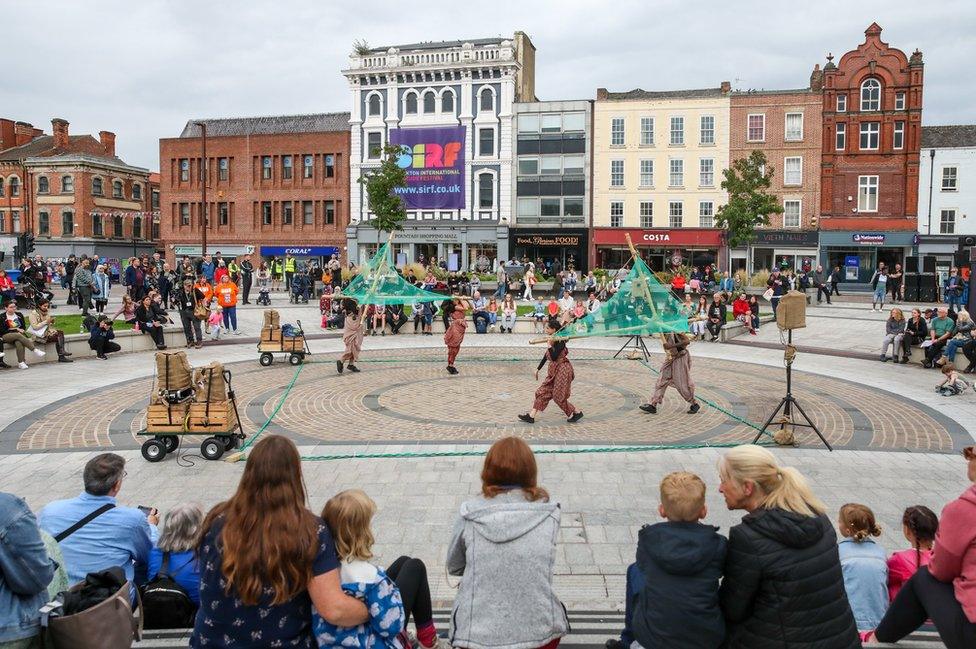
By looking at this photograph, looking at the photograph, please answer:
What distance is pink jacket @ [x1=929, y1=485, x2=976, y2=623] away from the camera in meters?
4.03

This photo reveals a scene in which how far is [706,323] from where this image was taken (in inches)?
972

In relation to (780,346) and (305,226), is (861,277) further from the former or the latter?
(305,226)

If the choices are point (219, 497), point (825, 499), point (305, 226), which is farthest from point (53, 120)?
point (825, 499)

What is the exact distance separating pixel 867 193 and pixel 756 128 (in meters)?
8.13

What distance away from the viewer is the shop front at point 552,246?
52.9 m

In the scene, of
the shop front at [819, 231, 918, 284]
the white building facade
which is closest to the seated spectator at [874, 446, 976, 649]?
the shop front at [819, 231, 918, 284]

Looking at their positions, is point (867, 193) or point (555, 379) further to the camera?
point (867, 193)

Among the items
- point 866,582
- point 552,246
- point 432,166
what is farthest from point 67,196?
point 866,582

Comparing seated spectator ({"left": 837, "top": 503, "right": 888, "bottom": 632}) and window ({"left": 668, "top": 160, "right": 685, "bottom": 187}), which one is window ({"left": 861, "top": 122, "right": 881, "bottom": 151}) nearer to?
window ({"left": 668, "top": 160, "right": 685, "bottom": 187})

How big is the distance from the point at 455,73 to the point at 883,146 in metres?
28.4

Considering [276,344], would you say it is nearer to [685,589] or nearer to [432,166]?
[685,589]

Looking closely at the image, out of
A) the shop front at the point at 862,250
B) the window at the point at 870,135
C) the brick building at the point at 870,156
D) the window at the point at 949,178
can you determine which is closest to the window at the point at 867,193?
the brick building at the point at 870,156

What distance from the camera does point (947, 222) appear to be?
47.8 m

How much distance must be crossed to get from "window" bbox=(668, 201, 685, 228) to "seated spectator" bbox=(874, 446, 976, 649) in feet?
161
